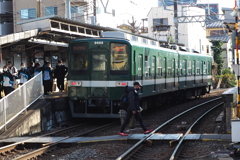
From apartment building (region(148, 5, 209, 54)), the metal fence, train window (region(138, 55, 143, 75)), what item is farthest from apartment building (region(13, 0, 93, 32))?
the metal fence

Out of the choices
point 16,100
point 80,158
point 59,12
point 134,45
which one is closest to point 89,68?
point 134,45

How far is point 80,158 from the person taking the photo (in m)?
9.55

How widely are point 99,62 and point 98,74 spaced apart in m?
0.41

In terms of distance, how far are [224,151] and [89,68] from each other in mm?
6886

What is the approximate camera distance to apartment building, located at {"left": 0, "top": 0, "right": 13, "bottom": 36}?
3548 cm

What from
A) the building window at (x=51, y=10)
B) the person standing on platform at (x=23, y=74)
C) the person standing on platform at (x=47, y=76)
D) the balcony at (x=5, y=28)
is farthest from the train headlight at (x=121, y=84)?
the building window at (x=51, y=10)

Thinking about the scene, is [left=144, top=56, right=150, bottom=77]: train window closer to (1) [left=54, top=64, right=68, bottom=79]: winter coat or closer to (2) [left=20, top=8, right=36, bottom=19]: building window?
(1) [left=54, top=64, right=68, bottom=79]: winter coat

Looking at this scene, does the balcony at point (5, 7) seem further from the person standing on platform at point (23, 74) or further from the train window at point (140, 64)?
the train window at point (140, 64)

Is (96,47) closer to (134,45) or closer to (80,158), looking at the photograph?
(134,45)

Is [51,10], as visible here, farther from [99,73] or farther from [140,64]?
[99,73]

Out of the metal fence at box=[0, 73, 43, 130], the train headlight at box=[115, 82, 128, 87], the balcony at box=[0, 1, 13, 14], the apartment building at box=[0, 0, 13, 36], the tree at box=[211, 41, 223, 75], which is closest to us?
the metal fence at box=[0, 73, 43, 130]

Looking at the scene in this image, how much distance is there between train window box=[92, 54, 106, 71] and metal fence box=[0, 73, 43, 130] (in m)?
2.01

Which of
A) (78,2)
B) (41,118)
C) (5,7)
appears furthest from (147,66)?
(5,7)

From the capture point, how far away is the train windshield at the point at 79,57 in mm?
15219
